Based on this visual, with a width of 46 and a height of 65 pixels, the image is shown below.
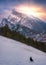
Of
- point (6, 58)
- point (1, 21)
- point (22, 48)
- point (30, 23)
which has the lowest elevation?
point (30, 23)

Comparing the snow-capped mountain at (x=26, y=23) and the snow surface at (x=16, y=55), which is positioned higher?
the snow surface at (x=16, y=55)

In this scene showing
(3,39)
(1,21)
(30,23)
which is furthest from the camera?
(30,23)

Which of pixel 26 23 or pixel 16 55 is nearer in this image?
pixel 16 55

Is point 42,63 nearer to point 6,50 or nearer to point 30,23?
point 6,50

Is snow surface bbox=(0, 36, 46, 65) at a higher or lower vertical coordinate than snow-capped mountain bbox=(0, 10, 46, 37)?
higher

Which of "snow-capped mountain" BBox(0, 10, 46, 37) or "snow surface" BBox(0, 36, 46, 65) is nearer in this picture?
"snow surface" BBox(0, 36, 46, 65)

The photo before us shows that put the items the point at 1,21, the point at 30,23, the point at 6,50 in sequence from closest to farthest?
the point at 6,50 → the point at 1,21 → the point at 30,23

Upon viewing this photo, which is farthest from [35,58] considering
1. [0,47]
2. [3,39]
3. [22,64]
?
[3,39]

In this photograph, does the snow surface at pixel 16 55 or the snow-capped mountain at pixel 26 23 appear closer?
the snow surface at pixel 16 55
